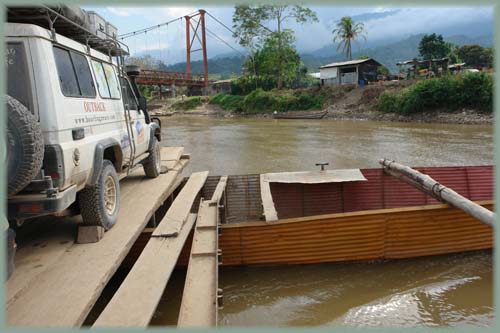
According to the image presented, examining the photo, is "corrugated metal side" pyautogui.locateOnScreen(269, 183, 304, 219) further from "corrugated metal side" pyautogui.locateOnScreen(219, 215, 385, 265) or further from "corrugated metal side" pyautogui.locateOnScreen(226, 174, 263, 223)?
"corrugated metal side" pyautogui.locateOnScreen(219, 215, 385, 265)

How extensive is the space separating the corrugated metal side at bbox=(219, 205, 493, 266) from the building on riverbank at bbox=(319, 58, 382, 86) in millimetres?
39775

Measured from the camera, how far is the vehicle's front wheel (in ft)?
13.0

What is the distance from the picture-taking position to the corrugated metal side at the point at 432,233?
541 centimetres

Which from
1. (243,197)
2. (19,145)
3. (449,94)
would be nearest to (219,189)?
(243,197)

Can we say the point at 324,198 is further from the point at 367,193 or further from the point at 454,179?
the point at 454,179

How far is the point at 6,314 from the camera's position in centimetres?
277

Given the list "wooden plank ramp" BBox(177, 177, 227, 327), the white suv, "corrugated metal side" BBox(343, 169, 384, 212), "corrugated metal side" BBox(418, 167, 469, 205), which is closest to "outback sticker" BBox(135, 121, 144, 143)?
the white suv

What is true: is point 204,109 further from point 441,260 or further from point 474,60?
point 441,260

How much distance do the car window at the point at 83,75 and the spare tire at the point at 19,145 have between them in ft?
3.64

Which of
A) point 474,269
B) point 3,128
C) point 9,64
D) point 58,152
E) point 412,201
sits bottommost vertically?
point 474,269

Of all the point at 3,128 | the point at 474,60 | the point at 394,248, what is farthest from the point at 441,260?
the point at 474,60

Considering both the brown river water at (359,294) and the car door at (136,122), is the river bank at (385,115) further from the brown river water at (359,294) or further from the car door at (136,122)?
the car door at (136,122)

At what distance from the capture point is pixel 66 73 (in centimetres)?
365

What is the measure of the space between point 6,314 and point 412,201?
648 centimetres
